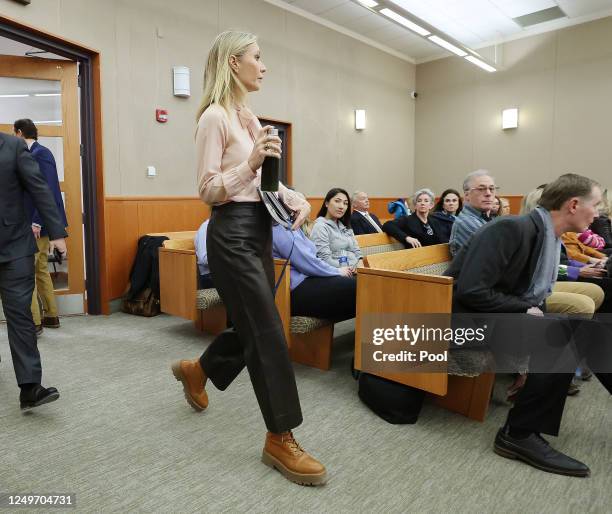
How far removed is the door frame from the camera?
413cm

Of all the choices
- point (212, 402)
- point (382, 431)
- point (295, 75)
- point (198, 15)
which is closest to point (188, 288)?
point (212, 402)

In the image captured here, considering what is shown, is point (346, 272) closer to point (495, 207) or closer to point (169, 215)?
point (495, 207)

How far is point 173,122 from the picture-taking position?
485 centimetres

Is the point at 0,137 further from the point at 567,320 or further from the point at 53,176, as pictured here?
the point at 567,320

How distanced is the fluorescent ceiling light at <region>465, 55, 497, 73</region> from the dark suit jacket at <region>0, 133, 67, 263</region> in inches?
240

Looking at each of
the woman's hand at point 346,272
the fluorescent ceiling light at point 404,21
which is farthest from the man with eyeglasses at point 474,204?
the fluorescent ceiling light at point 404,21

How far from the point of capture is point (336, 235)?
3.51 m

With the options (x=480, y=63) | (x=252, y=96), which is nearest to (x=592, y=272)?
(x=252, y=96)

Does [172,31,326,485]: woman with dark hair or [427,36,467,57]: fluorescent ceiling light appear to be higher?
[427,36,467,57]: fluorescent ceiling light

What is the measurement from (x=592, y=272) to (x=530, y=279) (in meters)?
1.33

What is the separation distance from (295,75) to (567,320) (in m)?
5.01

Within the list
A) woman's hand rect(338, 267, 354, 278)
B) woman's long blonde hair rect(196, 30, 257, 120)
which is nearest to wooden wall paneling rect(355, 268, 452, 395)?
woman's hand rect(338, 267, 354, 278)

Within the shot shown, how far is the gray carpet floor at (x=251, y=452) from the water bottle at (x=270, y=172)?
3.37 feet

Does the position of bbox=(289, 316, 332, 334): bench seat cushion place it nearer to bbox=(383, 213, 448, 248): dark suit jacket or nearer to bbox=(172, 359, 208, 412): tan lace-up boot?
bbox=(172, 359, 208, 412): tan lace-up boot
